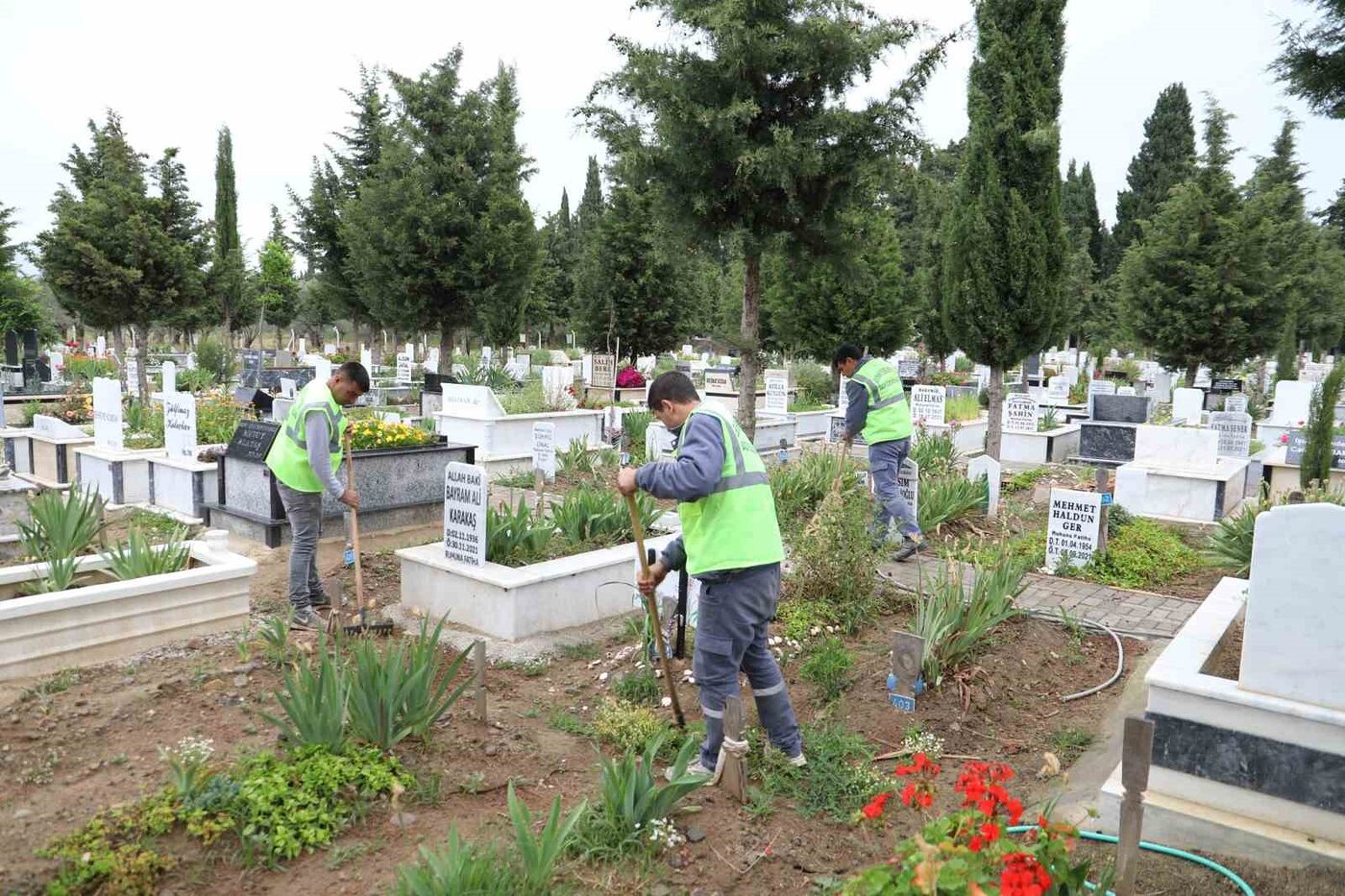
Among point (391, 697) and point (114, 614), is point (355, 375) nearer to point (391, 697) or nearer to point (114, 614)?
point (114, 614)

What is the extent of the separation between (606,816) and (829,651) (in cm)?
222

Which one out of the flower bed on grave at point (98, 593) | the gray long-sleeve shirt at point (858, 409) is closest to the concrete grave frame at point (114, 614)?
the flower bed on grave at point (98, 593)

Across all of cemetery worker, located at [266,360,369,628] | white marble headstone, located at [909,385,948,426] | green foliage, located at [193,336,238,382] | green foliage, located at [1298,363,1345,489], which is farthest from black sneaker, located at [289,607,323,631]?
green foliage, located at [193,336,238,382]

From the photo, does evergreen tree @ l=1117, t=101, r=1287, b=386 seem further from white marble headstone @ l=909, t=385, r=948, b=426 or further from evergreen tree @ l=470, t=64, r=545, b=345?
evergreen tree @ l=470, t=64, r=545, b=345

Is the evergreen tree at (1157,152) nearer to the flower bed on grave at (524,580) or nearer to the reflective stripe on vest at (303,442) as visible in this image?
the flower bed on grave at (524,580)

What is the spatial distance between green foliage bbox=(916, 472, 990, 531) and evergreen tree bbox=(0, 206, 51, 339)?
2088 cm

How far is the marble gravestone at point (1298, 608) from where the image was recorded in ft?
11.2

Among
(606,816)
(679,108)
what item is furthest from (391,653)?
(679,108)

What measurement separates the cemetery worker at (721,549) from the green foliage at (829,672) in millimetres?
894

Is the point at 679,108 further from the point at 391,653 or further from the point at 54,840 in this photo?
the point at 54,840

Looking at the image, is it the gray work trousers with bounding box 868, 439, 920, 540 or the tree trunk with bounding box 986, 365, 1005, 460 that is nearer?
the gray work trousers with bounding box 868, 439, 920, 540

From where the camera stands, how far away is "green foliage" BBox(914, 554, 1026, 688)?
16.6ft

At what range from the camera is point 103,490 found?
10703 mm

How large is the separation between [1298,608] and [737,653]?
215 cm
